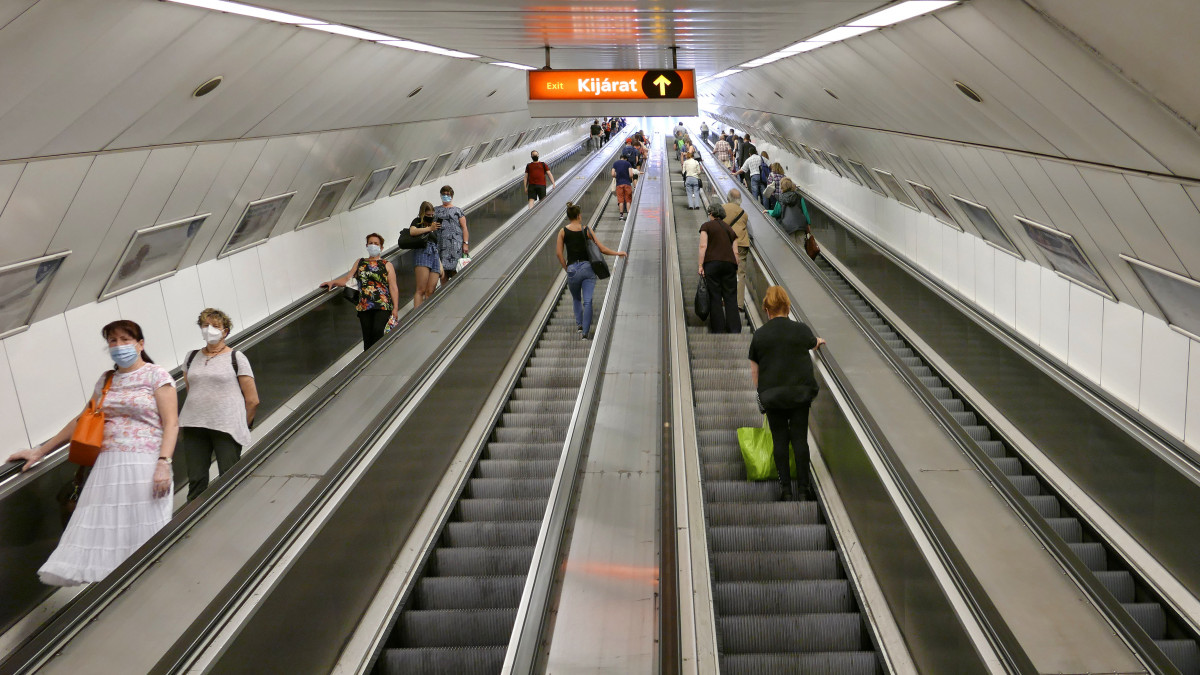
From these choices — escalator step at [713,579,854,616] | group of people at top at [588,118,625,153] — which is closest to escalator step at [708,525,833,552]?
escalator step at [713,579,854,616]

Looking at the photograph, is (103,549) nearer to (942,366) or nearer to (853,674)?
(853,674)

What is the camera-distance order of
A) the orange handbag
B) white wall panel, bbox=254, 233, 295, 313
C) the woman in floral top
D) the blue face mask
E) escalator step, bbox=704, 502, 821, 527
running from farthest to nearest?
white wall panel, bbox=254, 233, 295, 313, the woman in floral top, escalator step, bbox=704, 502, 821, 527, the blue face mask, the orange handbag

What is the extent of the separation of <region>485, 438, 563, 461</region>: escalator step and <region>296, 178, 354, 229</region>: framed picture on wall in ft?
18.6

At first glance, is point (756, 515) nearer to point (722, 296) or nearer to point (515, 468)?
point (515, 468)

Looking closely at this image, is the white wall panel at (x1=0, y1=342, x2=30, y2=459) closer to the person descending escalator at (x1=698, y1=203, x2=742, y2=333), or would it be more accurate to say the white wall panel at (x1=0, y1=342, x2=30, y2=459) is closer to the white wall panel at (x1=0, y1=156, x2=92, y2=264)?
the white wall panel at (x1=0, y1=156, x2=92, y2=264)

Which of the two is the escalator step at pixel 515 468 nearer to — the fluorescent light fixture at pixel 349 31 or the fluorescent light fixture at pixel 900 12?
the fluorescent light fixture at pixel 349 31

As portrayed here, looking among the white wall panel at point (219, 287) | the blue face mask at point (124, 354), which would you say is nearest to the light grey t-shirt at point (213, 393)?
the blue face mask at point (124, 354)

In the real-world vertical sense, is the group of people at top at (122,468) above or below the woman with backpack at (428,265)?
below

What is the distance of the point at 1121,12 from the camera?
359 cm

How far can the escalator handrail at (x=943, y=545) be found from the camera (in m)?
3.32

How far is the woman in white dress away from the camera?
4.73m

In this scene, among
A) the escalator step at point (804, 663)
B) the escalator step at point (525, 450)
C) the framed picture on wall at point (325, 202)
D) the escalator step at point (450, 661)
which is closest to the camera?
the escalator step at point (804, 663)

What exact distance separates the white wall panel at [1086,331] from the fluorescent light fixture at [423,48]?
21.7 feet

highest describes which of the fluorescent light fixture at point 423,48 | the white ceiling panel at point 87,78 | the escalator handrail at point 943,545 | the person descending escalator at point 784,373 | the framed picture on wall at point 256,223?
the fluorescent light fixture at point 423,48
